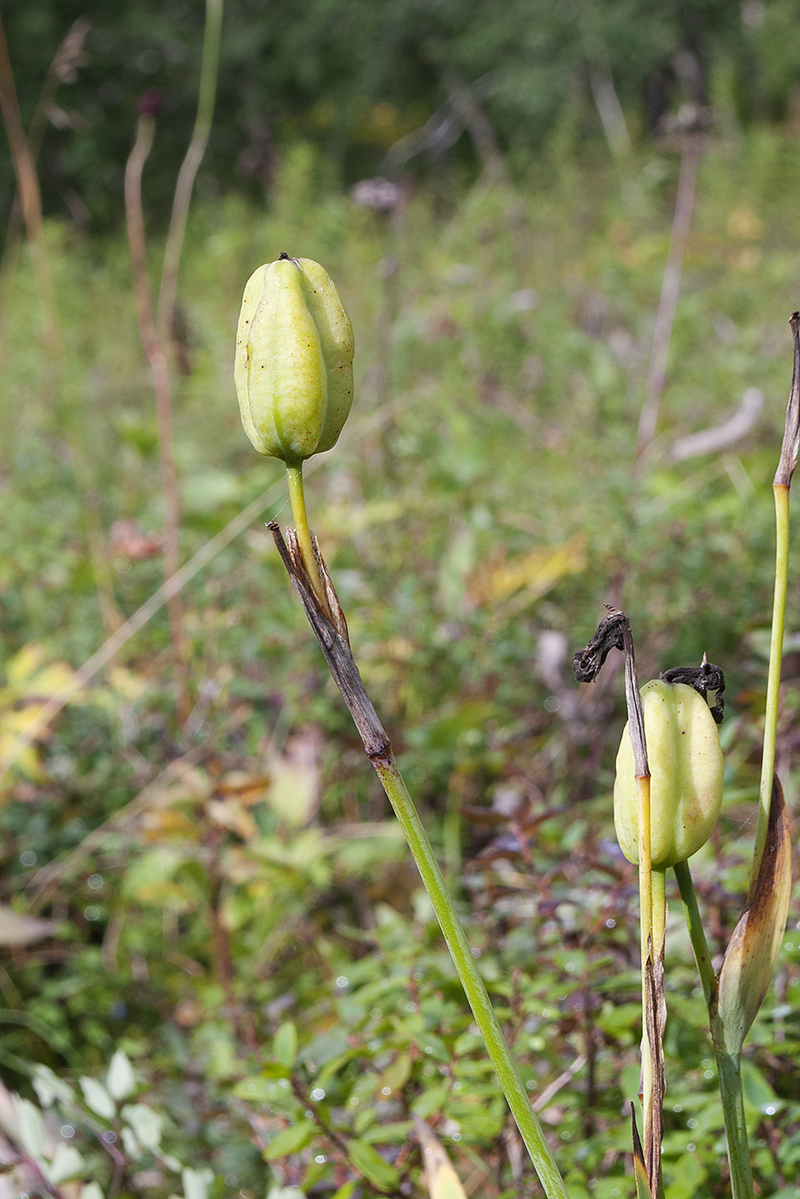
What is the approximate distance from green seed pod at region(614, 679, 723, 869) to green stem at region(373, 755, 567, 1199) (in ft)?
0.21

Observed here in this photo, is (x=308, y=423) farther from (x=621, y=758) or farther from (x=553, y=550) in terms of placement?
(x=553, y=550)

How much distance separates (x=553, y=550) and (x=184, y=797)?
1.81ft

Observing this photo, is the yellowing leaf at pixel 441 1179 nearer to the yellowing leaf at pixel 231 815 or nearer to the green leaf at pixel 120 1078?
the green leaf at pixel 120 1078

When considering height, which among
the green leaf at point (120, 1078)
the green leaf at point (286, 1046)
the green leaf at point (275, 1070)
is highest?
the green leaf at point (286, 1046)

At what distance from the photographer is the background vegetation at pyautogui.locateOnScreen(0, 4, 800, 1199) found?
551 mm

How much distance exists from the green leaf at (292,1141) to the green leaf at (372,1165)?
0.07 ft

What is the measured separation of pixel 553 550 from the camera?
1.23 m

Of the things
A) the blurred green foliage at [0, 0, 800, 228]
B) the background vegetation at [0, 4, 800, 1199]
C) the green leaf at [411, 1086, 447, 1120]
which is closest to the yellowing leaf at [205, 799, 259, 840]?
the background vegetation at [0, 4, 800, 1199]

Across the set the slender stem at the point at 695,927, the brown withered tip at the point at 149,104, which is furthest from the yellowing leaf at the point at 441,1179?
the brown withered tip at the point at 149,104

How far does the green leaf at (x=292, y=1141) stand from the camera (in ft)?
1.49

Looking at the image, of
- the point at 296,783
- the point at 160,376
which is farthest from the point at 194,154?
the point at 296,783

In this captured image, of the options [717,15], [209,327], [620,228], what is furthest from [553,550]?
[717,15]

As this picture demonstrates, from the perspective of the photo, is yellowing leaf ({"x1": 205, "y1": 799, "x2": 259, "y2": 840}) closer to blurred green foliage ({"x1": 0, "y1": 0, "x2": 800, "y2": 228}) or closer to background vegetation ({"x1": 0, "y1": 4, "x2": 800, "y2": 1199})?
background vegetation ({"x1": 0, "y1": 4, "x2": 800, "y2": 1199})

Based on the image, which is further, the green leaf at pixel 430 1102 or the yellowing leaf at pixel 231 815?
the yellowing leaf at pixel 231 815
